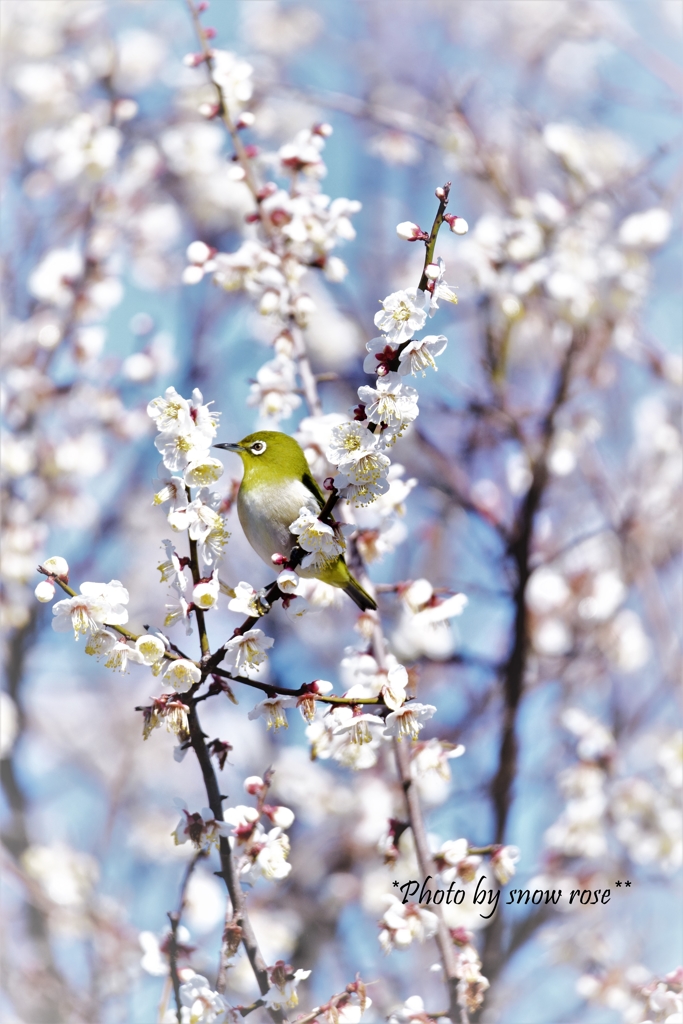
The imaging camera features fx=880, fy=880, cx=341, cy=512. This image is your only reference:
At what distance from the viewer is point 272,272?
8.59 ft

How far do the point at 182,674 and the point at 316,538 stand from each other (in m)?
0.32

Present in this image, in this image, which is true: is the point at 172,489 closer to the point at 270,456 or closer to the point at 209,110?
the point at 270,456

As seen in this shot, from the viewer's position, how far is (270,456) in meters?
2.13

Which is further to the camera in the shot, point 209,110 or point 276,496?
point 209,110

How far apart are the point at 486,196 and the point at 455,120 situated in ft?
3.02

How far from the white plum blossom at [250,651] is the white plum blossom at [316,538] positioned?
0.49 ft

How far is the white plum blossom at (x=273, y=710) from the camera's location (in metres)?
1.64

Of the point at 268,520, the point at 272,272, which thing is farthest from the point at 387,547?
the point at 272,272

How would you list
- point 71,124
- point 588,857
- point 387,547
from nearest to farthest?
point 387,547 → point 588,857 → point 71,124

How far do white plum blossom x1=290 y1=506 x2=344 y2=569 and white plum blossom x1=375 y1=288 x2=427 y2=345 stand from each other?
1.08 ft

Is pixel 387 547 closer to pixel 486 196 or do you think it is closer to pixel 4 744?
pixel 4 744

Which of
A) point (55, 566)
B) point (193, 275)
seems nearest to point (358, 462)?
point (55, 566)

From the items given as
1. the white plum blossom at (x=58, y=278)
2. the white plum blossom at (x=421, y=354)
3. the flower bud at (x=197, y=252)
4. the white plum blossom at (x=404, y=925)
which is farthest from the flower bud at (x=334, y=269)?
the white plum blossom at (x=58, y=278)

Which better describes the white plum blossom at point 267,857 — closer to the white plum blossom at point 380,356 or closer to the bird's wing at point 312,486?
the bird's wing at point 312,486
